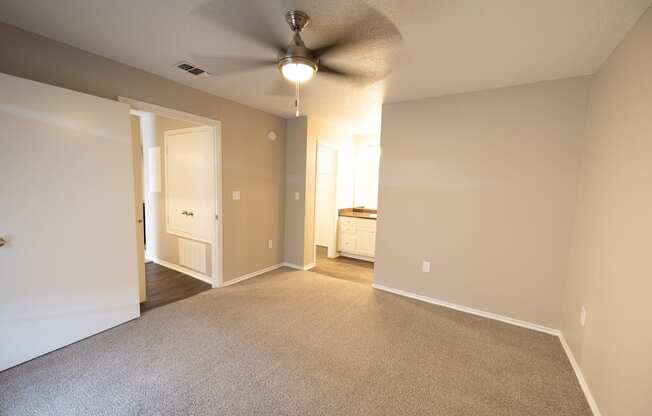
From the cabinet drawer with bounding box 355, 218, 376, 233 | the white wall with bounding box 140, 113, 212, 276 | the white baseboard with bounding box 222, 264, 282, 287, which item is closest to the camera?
the white baseboard with bounding box 222, 264, 282, 287

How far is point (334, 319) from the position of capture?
8.95 feet

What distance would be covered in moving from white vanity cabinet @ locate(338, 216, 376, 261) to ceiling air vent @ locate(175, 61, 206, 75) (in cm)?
333

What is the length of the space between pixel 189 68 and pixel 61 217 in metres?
1.62

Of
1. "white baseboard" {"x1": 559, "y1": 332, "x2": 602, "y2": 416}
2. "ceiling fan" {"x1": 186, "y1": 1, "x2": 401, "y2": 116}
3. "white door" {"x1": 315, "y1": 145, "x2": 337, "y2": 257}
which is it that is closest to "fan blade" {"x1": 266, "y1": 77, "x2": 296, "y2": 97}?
"ceiling fan" {"x1": 186, "y1": 1, "x2": 401, "y2": 116}

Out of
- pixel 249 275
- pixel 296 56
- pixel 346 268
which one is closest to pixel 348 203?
pixel 346 268

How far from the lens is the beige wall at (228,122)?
197 cm

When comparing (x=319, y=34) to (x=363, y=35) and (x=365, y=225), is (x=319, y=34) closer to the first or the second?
(x=363, y=35)

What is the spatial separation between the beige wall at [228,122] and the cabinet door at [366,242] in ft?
4.83

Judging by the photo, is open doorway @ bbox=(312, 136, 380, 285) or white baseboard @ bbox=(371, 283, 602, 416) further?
open doorway @ bbox=(312, 136, 380, 285)

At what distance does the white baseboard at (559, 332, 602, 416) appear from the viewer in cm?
168

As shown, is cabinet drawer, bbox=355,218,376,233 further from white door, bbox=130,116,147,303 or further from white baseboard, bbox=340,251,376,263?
white door, bbox=130,116,147,303

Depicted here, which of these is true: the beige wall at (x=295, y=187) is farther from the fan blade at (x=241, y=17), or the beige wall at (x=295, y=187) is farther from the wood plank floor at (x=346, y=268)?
the fan blade at (x=241, y=17)

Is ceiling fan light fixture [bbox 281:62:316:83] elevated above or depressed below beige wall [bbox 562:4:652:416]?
above

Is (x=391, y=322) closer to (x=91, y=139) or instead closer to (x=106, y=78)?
(x=91, y=139)
